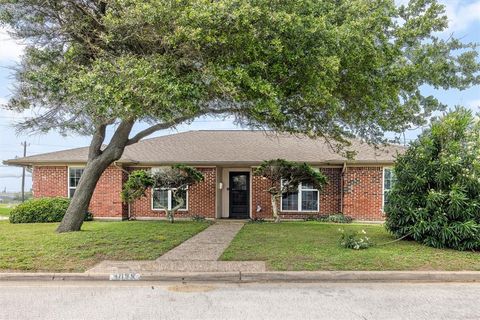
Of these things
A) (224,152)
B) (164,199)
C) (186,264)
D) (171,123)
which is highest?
(171,123)

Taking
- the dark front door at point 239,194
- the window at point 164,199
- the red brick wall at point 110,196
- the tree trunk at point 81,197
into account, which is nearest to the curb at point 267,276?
the tree trunk at point 81,197

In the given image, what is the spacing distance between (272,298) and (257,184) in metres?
12.1

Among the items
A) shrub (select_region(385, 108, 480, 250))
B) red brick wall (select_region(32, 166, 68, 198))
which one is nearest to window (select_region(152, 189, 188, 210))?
red brick wall (select_region(32, 166, 68, 198))

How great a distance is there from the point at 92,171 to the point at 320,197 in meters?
9.99

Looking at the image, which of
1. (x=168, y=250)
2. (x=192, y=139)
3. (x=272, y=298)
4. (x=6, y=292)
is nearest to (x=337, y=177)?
(x=192, y=139)

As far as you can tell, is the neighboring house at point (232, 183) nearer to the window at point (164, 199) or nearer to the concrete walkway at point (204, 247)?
the window at point (164, 199)

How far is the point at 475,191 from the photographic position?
357 inches

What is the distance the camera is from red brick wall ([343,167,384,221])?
56.1ft

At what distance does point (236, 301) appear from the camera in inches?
228

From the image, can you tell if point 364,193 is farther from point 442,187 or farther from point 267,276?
point 267,276

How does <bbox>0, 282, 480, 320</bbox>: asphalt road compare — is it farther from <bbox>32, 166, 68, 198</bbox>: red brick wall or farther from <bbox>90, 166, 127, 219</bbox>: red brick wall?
<bbox>32, 166, 68, 198</bbox>: red brick wall

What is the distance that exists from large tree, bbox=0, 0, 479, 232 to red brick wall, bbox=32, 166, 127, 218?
7.83 meters

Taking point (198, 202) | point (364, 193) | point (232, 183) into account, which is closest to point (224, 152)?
point (232, 183)

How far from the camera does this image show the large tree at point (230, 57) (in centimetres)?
696
